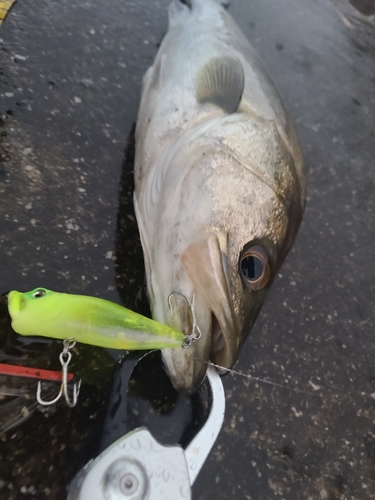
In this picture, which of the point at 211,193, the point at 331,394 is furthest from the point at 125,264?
the point at 331,394

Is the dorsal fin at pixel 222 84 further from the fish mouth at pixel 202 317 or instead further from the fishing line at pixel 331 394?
the fishing line at pixel 331 394

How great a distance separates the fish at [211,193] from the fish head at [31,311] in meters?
0.48

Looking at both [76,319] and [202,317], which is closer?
[76,319]

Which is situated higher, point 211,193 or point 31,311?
point 211,193

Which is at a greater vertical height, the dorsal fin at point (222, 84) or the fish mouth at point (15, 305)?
the dorsal fin at point (222, 84)

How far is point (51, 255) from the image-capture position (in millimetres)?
1864

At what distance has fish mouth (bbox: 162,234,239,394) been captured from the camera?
1.49 metres

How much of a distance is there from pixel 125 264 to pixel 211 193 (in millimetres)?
557

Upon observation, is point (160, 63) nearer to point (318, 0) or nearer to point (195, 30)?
point (195, 30)

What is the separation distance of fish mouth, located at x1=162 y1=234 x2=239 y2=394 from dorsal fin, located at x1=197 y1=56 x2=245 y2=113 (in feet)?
3.21

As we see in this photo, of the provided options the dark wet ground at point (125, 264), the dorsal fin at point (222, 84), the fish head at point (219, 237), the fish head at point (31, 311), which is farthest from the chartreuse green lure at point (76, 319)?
the dorsal fin at point (222, 84)

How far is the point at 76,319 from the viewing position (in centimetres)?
120

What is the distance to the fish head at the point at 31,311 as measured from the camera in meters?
1.17

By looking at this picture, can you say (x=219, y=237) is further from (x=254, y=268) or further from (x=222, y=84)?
(x=222, y=84)
